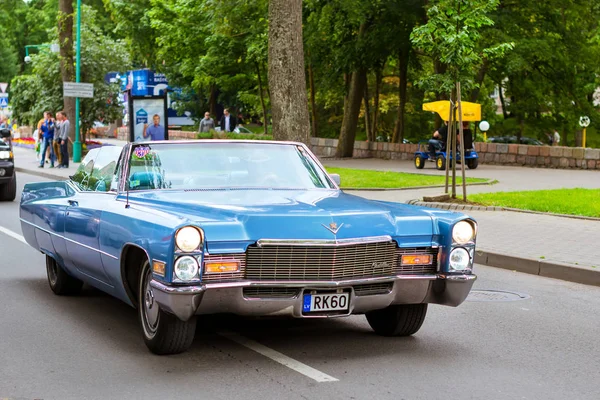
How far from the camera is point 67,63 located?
38781 millimetres

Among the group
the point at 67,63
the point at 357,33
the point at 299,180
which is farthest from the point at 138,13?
the point at 299,180

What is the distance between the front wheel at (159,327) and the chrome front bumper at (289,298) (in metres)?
0.23

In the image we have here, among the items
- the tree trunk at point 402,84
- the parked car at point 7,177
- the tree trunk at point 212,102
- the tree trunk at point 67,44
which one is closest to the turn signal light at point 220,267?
the parked car at point 7,177

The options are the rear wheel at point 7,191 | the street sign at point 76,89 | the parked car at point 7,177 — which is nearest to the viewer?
the parked car at point 7,177

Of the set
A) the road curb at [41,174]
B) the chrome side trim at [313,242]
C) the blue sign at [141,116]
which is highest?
the blue sign at [141,116]

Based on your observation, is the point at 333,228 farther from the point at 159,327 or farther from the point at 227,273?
the point at 159,327

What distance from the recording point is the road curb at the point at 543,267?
34.8 feet

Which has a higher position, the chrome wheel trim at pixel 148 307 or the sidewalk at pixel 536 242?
the chrome wheel trim at pixel 148 307

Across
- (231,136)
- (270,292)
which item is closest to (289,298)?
(270,292)

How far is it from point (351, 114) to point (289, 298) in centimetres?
3102

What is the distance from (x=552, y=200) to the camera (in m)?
18.5

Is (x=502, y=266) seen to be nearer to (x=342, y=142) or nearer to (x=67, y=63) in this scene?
(x=342, y=142)

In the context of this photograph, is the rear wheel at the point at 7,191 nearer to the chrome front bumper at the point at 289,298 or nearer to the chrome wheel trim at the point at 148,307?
the chrome wheel trim at the point at 148,307

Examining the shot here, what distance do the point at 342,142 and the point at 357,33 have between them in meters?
4.14
